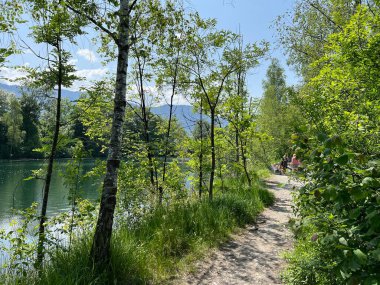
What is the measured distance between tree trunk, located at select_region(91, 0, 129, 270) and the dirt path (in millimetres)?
1332

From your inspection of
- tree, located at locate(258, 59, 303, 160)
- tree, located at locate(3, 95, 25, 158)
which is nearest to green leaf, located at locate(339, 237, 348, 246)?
tree, located at locate(258, 59, 303, 160)

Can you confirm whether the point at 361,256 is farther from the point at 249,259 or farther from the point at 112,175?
the point at 249,259

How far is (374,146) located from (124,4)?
3.43 m

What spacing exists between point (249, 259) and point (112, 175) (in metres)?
3.08

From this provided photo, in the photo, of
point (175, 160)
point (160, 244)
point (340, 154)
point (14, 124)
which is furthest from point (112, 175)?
point (14, 124)

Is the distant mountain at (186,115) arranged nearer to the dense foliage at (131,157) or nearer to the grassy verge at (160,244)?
the dense foliage at (131,157)

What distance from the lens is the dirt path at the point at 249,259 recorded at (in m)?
4.70

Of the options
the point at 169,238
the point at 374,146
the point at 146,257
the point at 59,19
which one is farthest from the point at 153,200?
the point at 374,146

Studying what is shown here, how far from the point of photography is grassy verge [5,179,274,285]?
3.80 metres

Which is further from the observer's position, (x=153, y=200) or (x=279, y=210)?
(x=279, y=210)

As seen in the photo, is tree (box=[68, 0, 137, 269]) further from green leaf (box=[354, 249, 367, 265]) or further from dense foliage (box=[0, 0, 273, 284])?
green leaf (box=[354, 249, 367, 265])

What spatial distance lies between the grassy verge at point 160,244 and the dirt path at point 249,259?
251 millimetres

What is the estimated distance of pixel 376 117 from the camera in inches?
145

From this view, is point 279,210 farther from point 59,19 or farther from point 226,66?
point 59,19
